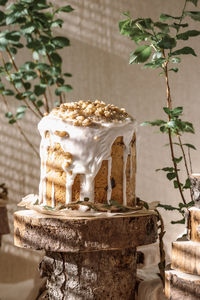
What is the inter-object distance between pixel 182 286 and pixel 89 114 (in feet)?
2.15

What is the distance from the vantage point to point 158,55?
5.71ft

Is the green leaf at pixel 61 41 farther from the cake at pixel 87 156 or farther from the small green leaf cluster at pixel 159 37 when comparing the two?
the cake at pixel 87 156

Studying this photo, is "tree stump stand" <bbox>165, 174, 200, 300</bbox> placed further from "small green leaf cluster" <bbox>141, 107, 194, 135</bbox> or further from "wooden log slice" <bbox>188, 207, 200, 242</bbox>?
"small green leaf cluster" <bbox>141, 107, 194, 135</bbox>

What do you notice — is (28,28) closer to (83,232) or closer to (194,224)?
(83,232)

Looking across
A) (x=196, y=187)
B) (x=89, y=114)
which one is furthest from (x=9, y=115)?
(x=196, y=187)

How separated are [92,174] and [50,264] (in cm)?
36

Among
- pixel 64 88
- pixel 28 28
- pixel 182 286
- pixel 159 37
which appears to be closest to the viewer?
pixel 182 286

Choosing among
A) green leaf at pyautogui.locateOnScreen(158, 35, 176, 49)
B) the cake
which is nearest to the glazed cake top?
the cake

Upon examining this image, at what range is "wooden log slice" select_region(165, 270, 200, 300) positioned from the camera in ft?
4.51

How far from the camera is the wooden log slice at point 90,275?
1.62 m

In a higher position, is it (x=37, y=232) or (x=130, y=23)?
(x=130, y=23)

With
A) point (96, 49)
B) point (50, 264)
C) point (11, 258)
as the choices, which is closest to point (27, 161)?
point (11, 258)

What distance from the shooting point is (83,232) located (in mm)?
1527

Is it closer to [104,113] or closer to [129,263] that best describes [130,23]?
[104,113]
